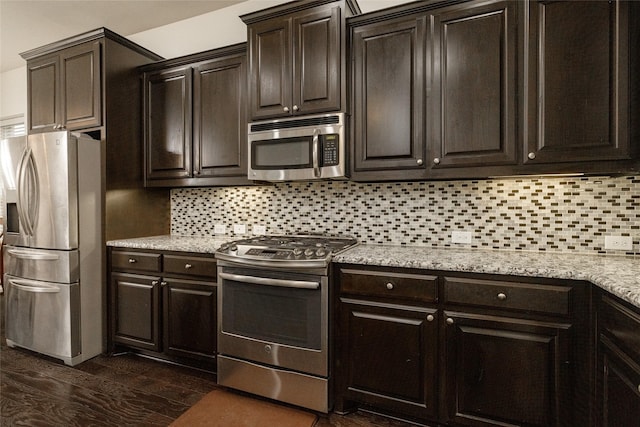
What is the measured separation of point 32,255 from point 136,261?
2.67 ft

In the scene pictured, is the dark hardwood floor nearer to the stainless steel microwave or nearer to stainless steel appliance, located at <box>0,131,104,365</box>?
stainless steel appliance, located at <box>0,131,104,365</box>

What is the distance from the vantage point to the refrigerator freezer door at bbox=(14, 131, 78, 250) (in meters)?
2.60

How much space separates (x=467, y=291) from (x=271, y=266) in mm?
1061

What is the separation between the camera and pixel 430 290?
180 cm

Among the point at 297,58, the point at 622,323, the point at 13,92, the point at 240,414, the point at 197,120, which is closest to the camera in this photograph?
the point at 622,323

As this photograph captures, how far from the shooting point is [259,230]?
298 centimetres

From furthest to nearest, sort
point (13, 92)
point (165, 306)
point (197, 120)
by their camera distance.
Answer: point (13, 92), point (197, 120), point (165, 306)

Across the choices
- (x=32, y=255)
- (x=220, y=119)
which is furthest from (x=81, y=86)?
(x=32, y=255)

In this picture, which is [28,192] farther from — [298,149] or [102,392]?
[298,149]

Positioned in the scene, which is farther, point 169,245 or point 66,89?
point 66,89

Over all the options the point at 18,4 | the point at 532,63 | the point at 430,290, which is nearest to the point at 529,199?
the point at 532,63

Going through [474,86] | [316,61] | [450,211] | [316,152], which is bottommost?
[450,211]

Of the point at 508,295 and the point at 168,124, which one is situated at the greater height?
the point at 168,124

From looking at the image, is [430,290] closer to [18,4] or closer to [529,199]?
[529,199]
